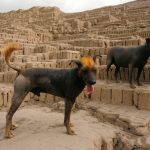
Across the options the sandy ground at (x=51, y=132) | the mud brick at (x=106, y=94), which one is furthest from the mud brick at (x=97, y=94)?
the sandy ground at (x=51, y=132)

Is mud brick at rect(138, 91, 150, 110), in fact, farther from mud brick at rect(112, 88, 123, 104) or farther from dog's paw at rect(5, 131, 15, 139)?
dog's paw at rect(5, 131, 15, 139)

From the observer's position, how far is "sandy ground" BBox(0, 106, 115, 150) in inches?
187

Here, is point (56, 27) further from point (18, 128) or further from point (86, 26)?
point (18, 128)

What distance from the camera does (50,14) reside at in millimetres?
29406

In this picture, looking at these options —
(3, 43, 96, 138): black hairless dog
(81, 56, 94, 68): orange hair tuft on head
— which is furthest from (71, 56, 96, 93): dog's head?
(3, 43, 96, 138): black hairless dog

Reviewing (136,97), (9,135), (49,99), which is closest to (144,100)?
(136,97)

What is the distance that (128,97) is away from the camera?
691 cm

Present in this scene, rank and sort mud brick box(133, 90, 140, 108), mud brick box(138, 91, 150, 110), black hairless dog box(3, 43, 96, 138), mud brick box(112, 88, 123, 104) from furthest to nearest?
mud brick box(112, 88, 123, 104) → mud brick box(133, 90, 140, 108) → mud brick box(138, 91, 150, 110) → black hairless dog box(3, 43, 96, 138)

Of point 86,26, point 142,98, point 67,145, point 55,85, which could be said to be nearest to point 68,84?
point 55,85

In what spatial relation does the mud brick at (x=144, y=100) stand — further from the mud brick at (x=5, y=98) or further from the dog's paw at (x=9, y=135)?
the mud brick at (x=5, y=98)

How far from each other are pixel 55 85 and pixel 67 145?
1.10 m

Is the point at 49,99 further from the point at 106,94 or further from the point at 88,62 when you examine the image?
the point at 88,62

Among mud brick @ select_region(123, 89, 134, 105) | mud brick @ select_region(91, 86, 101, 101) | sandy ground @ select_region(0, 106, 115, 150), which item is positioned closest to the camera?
Answer: sandy ground @ select_region(0, 106, 115, 150)

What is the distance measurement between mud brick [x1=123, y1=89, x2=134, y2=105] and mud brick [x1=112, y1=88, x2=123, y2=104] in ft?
0.32
